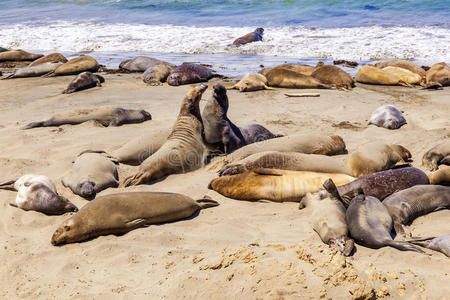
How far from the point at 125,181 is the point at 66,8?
23.7 metres

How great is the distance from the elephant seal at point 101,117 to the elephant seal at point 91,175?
1957 mm

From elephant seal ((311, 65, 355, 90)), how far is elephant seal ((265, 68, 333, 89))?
0.18 metres

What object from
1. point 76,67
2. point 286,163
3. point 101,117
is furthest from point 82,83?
point 286,163

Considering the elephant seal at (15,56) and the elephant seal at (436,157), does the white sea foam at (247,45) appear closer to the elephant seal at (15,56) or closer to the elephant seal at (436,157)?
the elephant seal at (15,56)

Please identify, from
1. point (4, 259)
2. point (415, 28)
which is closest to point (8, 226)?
point (4, 259)

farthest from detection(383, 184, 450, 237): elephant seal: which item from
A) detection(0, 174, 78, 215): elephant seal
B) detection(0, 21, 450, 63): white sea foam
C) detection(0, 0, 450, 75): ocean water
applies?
detection(0, 21, 450, 63): white sea foam

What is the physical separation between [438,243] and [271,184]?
6.04 feet

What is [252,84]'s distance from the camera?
33.3 ft

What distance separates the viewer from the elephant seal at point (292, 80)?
10.4 m

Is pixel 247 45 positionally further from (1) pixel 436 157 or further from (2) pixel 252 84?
(1) pixel 436 157

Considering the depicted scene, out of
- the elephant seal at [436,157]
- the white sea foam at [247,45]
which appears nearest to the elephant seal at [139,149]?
the elephant seal at [436,157]

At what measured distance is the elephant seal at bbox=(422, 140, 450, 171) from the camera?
5.91 metres

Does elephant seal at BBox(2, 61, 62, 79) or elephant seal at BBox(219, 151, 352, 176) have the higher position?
elephant seal at BBox(219, 151, 352, 176)

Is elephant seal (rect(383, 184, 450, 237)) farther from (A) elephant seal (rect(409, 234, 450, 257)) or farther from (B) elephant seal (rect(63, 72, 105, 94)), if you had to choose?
(B) elephant seal (rect(63, 72, 105, 94))
